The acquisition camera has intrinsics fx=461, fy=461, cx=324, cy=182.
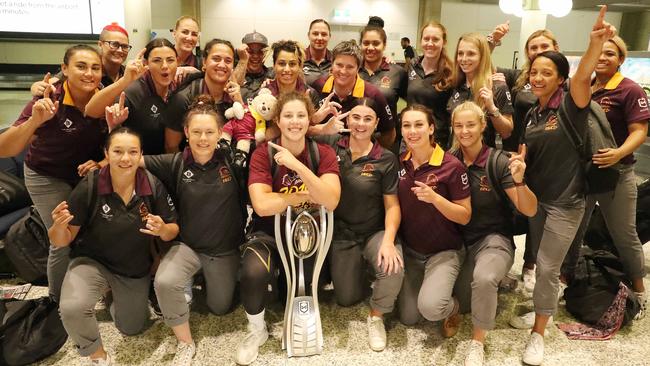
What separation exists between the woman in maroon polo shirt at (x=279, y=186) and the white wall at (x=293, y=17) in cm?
889

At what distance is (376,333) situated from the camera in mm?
2541

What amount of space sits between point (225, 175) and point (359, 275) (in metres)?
1.01

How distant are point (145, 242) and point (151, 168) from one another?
1.31ft

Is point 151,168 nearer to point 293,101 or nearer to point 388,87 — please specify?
point 293,101

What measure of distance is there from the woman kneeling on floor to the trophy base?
2.58ft

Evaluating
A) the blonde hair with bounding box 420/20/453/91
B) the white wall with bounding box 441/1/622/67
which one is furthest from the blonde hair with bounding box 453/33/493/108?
the white wall with bounding box 441/1/622/67

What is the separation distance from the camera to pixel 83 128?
2.51 m

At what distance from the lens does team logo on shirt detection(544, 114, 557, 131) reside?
235 centimetres

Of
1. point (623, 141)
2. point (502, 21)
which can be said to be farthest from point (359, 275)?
point (502, 21)

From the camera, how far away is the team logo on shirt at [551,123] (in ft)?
7.70

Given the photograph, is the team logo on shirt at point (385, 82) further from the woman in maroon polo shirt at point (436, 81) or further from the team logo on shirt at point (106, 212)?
the team logo on shirt at point (106, 212)

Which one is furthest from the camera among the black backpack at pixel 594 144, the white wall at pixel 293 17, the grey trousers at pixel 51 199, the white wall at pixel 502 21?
the white wall at pixel 502 21

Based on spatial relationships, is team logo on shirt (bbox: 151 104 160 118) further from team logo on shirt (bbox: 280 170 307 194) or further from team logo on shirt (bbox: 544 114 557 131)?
team logo on shirt (bbox: 544 114 557 131)

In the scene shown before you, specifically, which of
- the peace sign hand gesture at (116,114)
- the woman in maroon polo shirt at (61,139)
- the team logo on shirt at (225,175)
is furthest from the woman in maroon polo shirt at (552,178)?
the woman in maroon polo shirt at (61,139)
